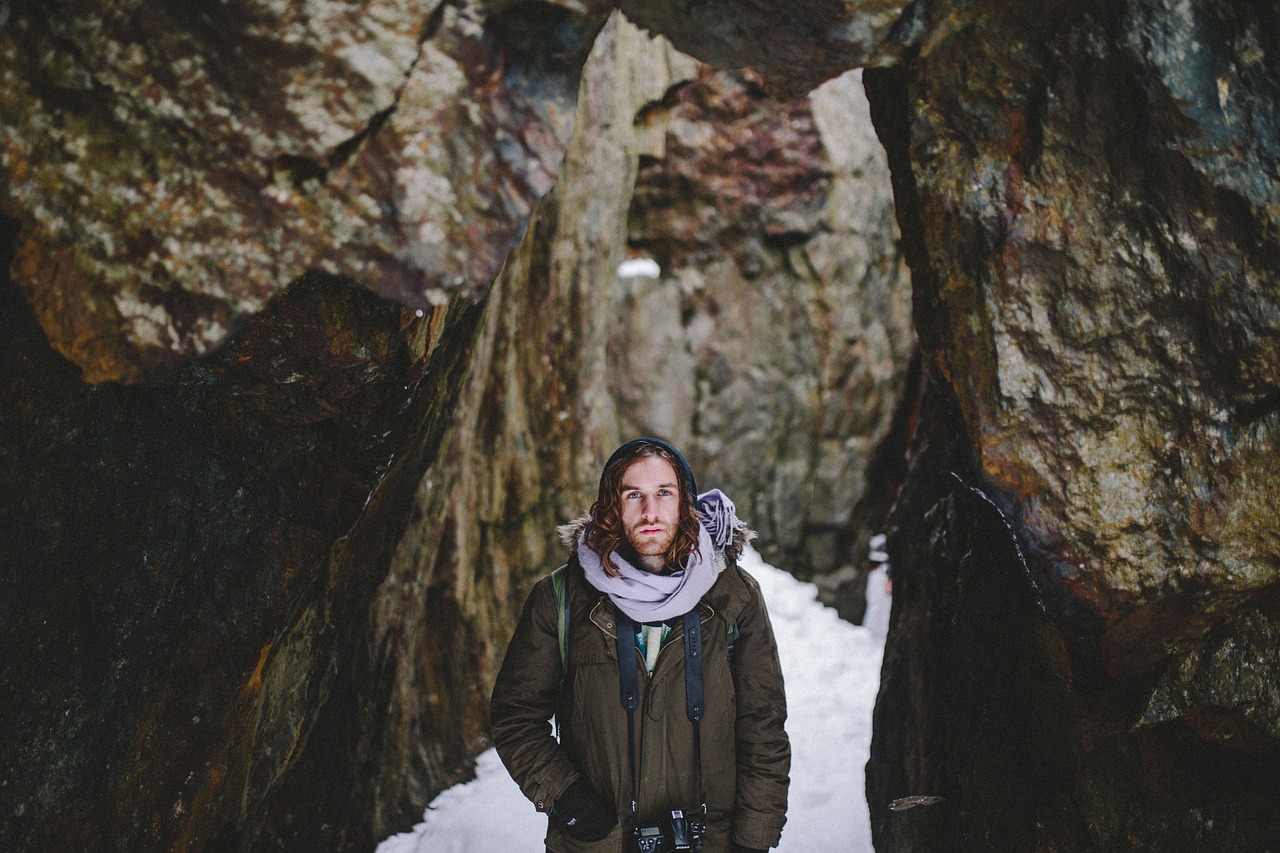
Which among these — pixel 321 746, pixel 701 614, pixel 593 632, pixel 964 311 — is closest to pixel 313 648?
pixel 321 746

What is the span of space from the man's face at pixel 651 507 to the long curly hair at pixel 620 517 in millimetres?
21

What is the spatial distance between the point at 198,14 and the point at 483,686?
5.41 metres

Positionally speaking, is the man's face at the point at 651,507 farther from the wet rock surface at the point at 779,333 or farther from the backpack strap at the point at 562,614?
the wet rock surface at the point at 779,333

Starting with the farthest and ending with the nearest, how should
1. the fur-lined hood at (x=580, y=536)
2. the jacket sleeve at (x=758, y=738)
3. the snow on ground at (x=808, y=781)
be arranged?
the snow on ground at (x=808, y=781)
the fur-lined hood at (x=580, y=536)
the jacket sleeve at (x=758, y=738)

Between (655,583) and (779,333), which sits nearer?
(655,583)

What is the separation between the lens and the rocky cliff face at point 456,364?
90.7 inches

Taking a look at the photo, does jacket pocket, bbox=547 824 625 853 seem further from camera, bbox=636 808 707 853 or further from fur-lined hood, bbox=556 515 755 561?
fur-lined hood, bbox=556 515 755 561

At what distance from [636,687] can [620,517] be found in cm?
59

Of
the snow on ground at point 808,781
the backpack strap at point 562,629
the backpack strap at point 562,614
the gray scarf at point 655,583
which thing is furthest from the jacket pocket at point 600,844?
the snow on ground at point 808,781

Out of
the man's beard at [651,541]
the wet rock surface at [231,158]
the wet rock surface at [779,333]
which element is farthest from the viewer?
the wet rock surface at [779,333]

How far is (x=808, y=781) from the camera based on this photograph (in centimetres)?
572

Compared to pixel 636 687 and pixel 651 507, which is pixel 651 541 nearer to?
pixel 651 507

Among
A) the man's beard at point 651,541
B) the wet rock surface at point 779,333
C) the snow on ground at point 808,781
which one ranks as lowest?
the snow on ground at point 808,781

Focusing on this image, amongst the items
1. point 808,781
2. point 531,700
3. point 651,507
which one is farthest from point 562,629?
point 808,781
